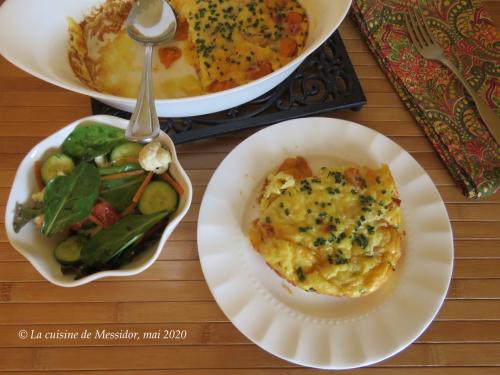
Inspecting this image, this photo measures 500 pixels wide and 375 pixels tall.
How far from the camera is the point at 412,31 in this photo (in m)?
1.53

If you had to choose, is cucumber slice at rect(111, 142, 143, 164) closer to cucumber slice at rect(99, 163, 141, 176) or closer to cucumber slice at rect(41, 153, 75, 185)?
cucumber slice at rect(99, 163, 141, 176)

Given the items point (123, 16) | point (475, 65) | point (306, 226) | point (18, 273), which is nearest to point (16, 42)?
point (123, 16)

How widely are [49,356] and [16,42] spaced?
3.13ft

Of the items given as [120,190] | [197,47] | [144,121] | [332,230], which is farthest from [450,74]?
[120,190]

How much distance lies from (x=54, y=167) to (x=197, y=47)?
0.74 meters

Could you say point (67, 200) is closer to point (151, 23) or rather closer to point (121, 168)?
point (121, 168)

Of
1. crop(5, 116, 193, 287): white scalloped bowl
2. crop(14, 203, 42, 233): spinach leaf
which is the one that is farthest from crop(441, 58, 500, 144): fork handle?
crop(14, 203, 42, 233): spinach leaf

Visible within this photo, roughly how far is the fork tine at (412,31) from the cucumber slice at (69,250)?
131 cm

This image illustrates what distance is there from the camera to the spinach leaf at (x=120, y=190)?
110 centimetres

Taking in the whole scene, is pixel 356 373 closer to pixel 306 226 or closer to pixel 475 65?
pixel 306 226

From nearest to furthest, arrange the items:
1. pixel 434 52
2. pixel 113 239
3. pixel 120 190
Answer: pixel 113 239, pixel 120 190, pixel 434 52

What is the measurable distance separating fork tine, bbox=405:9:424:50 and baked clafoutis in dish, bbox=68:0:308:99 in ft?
1.26

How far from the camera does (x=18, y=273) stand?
1244 mm

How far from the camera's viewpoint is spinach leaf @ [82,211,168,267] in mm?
980
